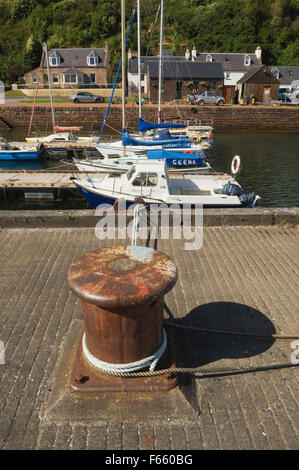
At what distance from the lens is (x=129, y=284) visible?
2.95 m

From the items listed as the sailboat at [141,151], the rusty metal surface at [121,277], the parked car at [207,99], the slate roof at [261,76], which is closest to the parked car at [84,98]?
the parked car at [207,99]

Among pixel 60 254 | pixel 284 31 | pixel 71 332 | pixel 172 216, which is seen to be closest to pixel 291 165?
pixel 172 216

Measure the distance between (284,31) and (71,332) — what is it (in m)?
82.6

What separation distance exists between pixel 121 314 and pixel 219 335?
1688 millimetres

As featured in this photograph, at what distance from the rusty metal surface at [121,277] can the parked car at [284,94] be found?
53862 mm

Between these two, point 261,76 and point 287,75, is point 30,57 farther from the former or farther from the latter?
point 287,75

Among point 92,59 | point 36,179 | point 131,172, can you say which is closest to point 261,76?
point 92,59

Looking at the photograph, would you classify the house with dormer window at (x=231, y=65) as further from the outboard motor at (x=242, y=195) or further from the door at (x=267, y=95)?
the outboard motor at (x=242, y=195)

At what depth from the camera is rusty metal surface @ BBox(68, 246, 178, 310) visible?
9.35ft

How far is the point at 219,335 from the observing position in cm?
417

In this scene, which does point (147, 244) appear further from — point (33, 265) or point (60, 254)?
point (33, 265)

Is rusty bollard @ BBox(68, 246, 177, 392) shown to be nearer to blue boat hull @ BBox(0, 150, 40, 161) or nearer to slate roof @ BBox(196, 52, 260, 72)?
blue boat hull @ BBox(0, 150, 40, 161)

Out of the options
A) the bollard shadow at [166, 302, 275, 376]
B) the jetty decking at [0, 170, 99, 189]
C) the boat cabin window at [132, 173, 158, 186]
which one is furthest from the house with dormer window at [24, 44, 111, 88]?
the bollard shadow at [166, 302, 275, 376]

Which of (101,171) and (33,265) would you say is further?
(101,171)
